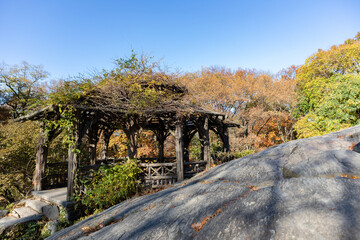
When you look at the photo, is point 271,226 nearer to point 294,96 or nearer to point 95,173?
point 95,173

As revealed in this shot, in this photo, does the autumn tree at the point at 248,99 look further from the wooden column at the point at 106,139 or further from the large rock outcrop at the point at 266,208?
the large rock outcrop at the point at 266,208

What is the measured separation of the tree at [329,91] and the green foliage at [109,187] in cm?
1177

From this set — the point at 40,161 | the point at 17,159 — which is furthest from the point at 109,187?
the point at 17,159

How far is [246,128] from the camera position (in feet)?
76.1

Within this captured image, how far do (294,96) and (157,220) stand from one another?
24.8 meters

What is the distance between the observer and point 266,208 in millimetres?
2121

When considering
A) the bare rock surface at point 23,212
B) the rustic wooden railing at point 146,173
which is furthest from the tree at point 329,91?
the bare rock surface at point 23,212

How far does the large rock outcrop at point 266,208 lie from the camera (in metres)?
1.75

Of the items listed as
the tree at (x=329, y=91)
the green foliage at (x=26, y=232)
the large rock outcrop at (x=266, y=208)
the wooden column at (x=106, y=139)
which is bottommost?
the green foliage at (x=26, y=232)

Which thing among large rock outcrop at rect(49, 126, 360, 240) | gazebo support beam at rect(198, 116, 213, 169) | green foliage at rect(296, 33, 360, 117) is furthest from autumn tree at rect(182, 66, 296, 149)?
large rock outcrop at rect(49, 126, 360, 240)

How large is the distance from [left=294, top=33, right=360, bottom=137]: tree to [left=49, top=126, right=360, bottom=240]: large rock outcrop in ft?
34.7

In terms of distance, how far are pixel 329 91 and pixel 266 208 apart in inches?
715

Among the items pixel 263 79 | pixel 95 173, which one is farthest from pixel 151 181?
pixel 263 79

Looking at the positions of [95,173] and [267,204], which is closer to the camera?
[267,204]
